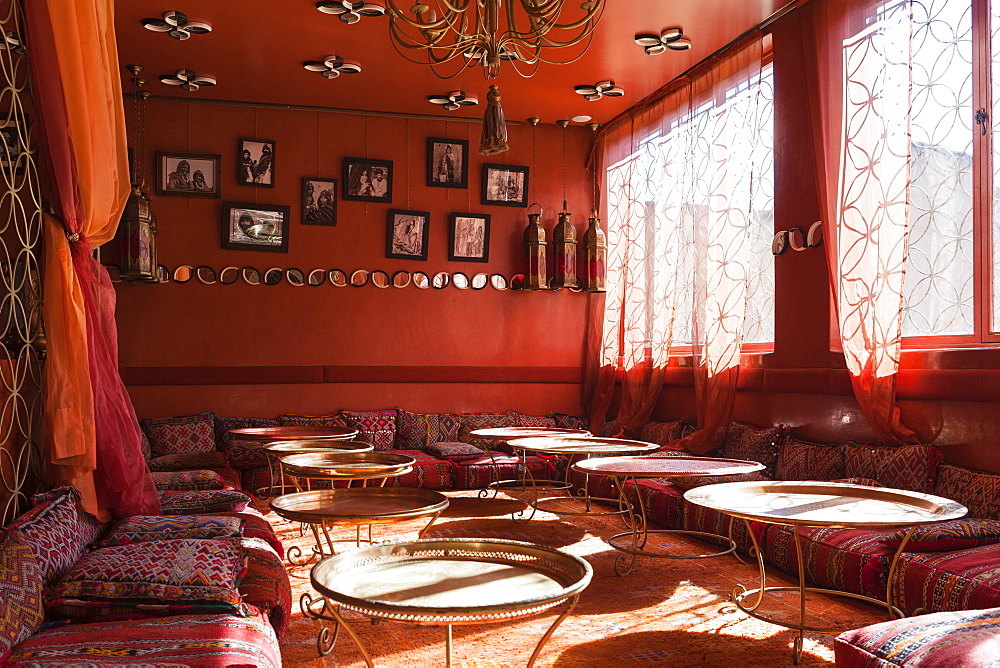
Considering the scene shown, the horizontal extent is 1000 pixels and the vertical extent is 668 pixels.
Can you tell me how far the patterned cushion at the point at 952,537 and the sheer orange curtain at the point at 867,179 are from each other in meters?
1.02

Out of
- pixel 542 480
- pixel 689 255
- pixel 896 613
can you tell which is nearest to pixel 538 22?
pixel 896 613

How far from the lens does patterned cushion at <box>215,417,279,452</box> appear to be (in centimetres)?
723

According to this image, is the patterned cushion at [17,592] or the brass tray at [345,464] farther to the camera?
the brass tray at [345,464]

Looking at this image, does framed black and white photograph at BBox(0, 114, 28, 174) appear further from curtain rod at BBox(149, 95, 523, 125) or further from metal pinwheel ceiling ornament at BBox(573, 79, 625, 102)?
metal pinwheel ceiling ornament at BBox(573, 79, 625, 102)

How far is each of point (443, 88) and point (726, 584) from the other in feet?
16.3

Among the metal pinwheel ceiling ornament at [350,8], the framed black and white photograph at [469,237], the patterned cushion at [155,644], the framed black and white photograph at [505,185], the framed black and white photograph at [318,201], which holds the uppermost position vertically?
the metal pinwheel ceiling ornament at [350,8]

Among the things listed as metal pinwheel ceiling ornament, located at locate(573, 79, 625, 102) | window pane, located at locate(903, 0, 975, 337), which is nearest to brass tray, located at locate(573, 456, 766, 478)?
window pane, located at locate(903, 0, 975, 337)

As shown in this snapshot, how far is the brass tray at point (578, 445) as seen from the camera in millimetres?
5203

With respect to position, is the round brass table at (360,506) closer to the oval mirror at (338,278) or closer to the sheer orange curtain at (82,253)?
the sheer orange curtain at (82,253)

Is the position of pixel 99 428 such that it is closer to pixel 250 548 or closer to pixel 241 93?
pixel 250 548

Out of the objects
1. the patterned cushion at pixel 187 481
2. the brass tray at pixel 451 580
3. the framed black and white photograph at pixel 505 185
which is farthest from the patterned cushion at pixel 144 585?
the framed black and white photograph at pixel 505 185

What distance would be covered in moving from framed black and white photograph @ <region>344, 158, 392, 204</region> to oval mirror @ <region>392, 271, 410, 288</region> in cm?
72

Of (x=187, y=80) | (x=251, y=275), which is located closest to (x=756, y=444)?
(x=251, y=275)

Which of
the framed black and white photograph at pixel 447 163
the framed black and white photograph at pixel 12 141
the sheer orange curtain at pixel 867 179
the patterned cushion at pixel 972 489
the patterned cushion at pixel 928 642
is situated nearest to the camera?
the patterned cushion at pixel 928 642
